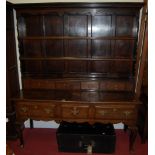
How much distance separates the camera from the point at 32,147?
8.12ft

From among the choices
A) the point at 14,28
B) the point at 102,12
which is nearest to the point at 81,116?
the point at 102,12

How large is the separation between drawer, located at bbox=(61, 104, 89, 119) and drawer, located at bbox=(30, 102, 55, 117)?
0.16m

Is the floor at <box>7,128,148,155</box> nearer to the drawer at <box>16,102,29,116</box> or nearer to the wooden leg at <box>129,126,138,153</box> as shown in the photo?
the wooden leg at <box>129,126,138,153</box>

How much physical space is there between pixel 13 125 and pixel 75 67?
3.97 ft

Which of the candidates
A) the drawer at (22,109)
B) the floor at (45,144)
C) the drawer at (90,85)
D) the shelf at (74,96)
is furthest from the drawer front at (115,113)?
the drawer at (22,109)

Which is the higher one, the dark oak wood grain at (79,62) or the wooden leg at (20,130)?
the dark oak wood grain at (79,62)

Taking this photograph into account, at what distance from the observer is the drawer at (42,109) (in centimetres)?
222

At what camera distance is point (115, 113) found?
2170mm

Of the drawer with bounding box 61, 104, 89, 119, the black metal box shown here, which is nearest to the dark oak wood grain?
the drawer with bounding box 61, 104, 89, 119

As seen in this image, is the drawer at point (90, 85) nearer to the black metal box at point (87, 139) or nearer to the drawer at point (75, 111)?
the drawer at point (75, 111)

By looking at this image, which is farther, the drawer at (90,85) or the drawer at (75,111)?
the drawer at (90,85)

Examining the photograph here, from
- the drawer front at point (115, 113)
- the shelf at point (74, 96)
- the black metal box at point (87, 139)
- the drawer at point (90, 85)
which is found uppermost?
the drawer at point (90, 85)

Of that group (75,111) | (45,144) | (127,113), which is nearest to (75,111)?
(75,111)
